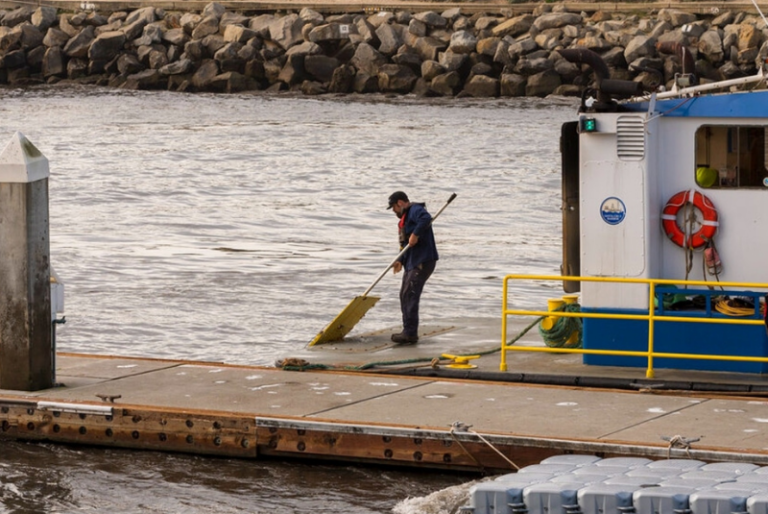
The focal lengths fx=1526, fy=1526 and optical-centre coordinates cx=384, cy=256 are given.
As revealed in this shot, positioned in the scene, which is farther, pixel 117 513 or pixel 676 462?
pixel 117 513

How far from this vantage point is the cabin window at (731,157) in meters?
14.0

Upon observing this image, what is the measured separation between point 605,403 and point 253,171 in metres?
31.1

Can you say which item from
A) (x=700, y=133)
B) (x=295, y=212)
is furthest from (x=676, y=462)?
→ (x=295, y=212)

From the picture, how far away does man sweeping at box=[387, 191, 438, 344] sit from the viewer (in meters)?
16.0

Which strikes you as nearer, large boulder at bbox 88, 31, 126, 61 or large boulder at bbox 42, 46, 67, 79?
large boulder at bbox 88, 31, 126, 61

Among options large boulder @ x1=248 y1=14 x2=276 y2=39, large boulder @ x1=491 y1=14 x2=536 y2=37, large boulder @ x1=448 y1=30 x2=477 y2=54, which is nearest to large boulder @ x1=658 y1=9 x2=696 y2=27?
large boulder @ x1=491 y1=14 x2=536 y2=37

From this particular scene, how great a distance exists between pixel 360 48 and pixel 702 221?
4424 cm

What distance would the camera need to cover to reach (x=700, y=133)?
14.2m

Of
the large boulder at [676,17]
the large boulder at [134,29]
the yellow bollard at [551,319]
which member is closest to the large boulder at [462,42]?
the large boulder at [676,17]

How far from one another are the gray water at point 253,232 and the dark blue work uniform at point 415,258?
2.94 m

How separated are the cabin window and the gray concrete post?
6084 millimetres

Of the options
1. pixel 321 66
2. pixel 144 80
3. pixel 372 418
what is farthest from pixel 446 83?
pixel 372 418

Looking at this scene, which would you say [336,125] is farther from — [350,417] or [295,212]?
[350,417]

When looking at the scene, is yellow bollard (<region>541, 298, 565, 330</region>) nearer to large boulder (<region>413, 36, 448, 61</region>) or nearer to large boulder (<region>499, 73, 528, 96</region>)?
large boulder (<region>499, 73, 528, 96</region>)
